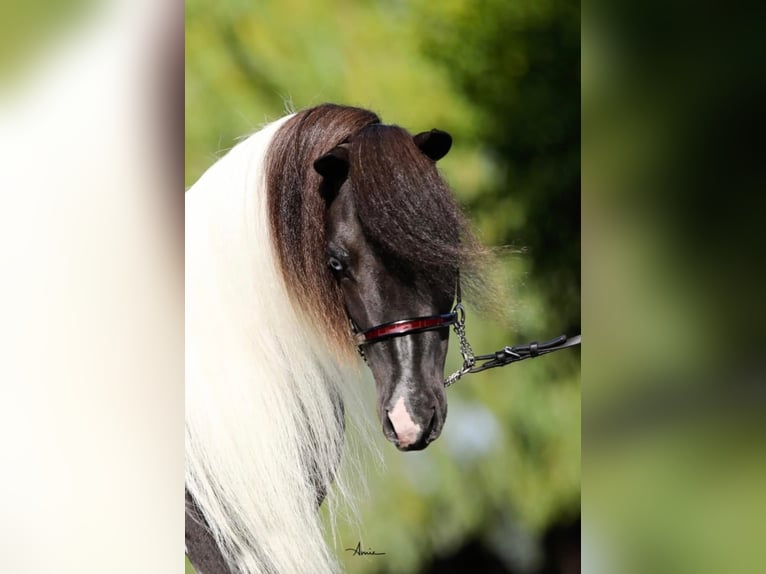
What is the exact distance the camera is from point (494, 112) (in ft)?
6.09

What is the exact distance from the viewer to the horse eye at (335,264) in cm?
168

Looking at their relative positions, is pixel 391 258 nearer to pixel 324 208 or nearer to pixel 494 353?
pixel 324 208

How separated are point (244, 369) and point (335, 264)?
12.1 inches

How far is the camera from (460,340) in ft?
5.88

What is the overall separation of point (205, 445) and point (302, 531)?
0.29 m

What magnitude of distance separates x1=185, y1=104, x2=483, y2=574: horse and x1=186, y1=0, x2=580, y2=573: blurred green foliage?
0.34ft
